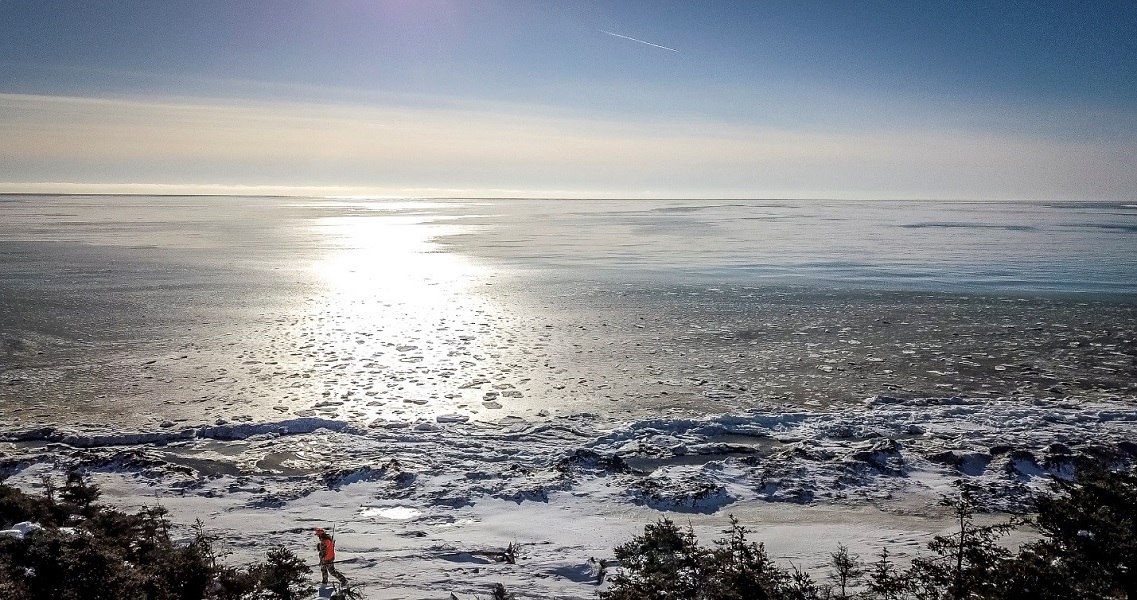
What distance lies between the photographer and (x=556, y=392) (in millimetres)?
12789

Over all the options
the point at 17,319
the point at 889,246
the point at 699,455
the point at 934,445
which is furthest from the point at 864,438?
the point at 889,246

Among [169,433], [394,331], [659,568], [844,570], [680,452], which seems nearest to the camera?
[659,568]

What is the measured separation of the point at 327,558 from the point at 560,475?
3447 millimetres

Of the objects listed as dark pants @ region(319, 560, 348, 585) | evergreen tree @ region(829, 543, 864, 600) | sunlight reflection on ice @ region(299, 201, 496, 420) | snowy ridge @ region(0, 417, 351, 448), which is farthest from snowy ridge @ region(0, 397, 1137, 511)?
dark pants @ region(319, 560, 348, 585)

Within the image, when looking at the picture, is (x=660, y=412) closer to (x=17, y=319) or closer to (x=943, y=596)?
(x=943, y=596)

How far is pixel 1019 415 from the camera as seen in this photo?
11.2 m

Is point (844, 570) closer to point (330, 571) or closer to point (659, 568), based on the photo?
point (659, 568)

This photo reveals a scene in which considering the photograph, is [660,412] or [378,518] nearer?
[378,518]

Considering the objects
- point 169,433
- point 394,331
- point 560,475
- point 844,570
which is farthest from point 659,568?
point 394,331

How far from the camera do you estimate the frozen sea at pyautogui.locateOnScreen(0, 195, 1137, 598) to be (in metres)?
8.84

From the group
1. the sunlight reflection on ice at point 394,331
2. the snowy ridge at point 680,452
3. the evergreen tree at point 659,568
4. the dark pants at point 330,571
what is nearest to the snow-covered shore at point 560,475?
the snowy ridge at point 680,452

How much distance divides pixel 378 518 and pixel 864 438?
22.9 ft

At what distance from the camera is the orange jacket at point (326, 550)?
667cm

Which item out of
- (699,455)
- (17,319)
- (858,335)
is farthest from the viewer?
(17,319)
